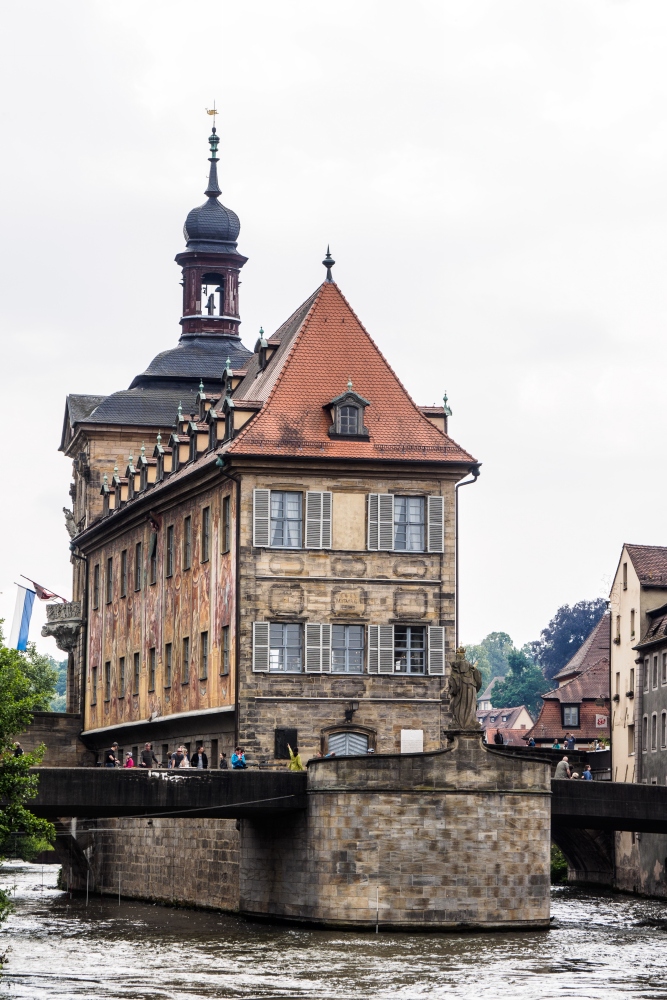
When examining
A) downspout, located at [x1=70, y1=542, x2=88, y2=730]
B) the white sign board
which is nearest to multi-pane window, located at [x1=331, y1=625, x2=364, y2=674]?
the white sign board

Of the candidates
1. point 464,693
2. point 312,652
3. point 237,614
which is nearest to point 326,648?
→ point 312,652

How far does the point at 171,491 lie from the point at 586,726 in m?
39.2

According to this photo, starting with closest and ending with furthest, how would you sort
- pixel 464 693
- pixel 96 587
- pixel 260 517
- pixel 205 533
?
pixel 464 693
pixel 260 517
pixel 205 533
pixel 96 587

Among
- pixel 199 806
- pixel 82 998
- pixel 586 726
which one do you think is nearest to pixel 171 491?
pixel 199 806

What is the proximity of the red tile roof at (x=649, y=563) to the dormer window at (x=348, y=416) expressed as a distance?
76.6 ft

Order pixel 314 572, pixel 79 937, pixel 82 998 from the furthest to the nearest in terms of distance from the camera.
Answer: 1. pixel 314 572
2. pixel 79 937
3. pixel 82 998

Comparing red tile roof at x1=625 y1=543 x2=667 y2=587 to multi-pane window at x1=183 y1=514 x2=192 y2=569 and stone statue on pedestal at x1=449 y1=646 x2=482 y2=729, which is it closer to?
multi-pane window at x1=183 y1=514 x2=192 y2=569

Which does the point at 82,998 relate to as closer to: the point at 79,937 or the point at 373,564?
the point at 79,937

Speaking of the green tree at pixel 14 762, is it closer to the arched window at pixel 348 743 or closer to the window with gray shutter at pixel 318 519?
the arched window at pixel 348 743

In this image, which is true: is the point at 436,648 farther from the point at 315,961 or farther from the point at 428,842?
the point at 315,961

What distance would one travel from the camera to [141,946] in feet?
174

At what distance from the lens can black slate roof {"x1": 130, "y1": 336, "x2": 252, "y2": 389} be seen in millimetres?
88688

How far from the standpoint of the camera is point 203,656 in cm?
6662

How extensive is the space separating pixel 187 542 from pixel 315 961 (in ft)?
79.3
